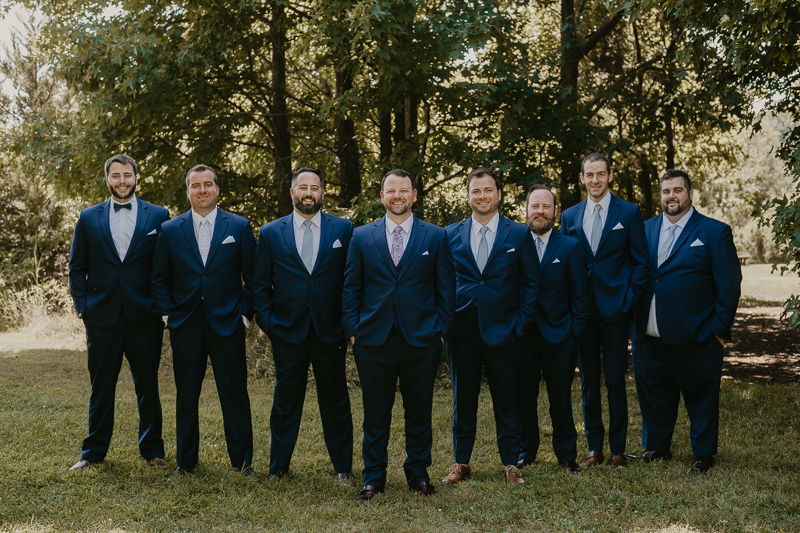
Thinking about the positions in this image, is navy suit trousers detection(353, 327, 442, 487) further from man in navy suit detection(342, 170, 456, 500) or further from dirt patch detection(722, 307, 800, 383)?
dirt patch detection(722, 307, 800, 383)

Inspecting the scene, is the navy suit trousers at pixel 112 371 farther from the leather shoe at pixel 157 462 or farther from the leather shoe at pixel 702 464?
the leather shoe at pixel 702 464

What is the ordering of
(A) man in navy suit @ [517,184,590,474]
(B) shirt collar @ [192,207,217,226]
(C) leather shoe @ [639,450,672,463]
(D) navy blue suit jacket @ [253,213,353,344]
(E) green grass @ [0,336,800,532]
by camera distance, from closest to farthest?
(E) green grass @ [0,336,800,532]
(D) navy blue suit jacket @ [253,213,353,344]
(B) shirt collar @ [192,207,217,226]
(A) man in navy suit @ [517,184,590,474]
(C) leather shoe @ [639,450,672,463]

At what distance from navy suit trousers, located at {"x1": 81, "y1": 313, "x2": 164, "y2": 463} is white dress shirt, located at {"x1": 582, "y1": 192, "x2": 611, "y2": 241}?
3594 millimetres

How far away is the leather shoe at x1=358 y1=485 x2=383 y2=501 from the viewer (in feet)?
15.0

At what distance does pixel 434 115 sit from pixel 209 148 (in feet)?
12.1

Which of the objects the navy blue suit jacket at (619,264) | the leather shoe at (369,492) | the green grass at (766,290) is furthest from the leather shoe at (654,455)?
the green grass at (766,290)

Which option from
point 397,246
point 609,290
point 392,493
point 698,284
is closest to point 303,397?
point 392,493

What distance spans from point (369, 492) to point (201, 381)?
5.02ft

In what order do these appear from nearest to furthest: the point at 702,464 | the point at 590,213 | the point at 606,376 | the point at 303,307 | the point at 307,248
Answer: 1. the point at 303,307
2. the point at 307,248
3. the point at 702,464
4. the point at 606,376
5. the point at 590,213

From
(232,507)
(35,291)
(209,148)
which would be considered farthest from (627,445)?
(35,291)

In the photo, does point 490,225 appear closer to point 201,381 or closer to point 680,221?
point 680,221

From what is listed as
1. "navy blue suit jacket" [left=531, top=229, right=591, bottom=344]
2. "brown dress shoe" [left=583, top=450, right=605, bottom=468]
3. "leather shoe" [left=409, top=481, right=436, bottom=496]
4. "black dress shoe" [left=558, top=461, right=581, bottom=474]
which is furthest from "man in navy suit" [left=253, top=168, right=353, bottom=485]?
"brown dress shoe" [left=583, top=450, right=605, bottom=468]

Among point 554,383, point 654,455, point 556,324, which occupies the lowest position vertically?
point 654,455

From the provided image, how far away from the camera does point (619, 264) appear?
5.26 m
